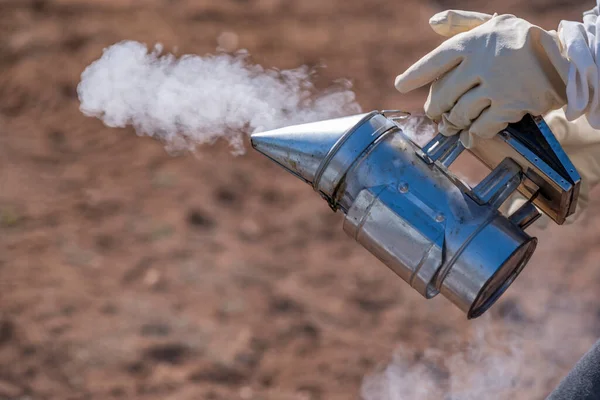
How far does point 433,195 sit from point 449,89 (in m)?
0.28

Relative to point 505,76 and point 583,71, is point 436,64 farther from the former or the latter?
point 583,71

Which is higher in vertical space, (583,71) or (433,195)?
(583,71)

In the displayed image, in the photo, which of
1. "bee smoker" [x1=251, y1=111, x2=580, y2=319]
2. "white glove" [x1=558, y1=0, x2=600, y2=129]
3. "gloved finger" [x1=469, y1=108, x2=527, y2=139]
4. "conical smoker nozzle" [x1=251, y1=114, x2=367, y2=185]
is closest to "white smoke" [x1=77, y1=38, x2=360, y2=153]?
"conical smoker nozzle" [x1=251, y1=114, x2=367, y2=185]

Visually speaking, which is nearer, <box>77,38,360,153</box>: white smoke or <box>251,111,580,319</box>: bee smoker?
<box>251,111,580,319</box>: bee smoker

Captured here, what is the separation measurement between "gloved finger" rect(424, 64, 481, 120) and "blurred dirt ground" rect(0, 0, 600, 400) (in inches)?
55.0

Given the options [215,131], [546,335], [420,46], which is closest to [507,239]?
[215,131]

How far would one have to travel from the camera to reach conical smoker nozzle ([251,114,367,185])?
6.01 ft

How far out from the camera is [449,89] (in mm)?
1863

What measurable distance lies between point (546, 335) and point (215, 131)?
1.59m

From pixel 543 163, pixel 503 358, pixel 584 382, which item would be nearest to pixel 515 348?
pixel 503 358

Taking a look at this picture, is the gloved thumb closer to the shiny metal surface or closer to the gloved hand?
the gloved hand

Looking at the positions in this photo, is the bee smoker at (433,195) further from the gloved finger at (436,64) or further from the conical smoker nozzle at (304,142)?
the gloved finger at (436,64)

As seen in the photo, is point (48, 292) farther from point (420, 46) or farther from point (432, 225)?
point (420, 46)

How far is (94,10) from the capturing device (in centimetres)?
464
